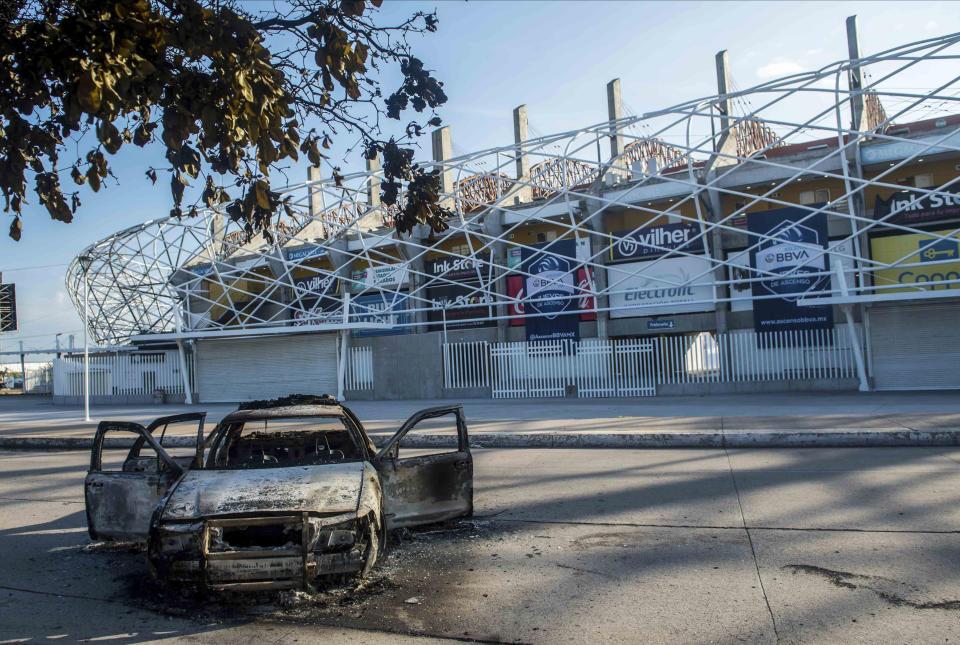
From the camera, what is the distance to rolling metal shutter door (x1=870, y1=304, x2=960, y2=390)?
19.6 meters

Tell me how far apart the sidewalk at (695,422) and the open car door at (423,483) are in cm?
616

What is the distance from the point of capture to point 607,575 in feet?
16.1

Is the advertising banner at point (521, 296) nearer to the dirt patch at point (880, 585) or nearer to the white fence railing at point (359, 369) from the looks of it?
the white fence railing at point (359, 369)

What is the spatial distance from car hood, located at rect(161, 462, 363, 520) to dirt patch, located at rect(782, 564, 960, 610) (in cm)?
306

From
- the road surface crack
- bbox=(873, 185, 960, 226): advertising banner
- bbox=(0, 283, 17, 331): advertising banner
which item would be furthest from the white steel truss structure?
bbox=(0, 283, 17, 331): advertising banner

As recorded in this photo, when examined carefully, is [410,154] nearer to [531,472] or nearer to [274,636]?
[531,472]

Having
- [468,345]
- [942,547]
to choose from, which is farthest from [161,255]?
[942,547]

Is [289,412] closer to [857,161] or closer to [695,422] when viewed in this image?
[695,422]

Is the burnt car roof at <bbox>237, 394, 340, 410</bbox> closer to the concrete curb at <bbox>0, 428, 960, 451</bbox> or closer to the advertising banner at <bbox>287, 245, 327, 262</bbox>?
the concrete curb at <bbox>0, 428, 960, 451</bbox>

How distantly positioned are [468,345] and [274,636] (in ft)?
68.9

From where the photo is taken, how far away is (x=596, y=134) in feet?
72.0

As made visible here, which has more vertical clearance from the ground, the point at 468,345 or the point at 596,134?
the point at 596,134

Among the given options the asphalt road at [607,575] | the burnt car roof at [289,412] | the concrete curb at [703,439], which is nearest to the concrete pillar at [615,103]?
the concrete curb at [703,439]

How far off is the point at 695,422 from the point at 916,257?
12.2 meters
